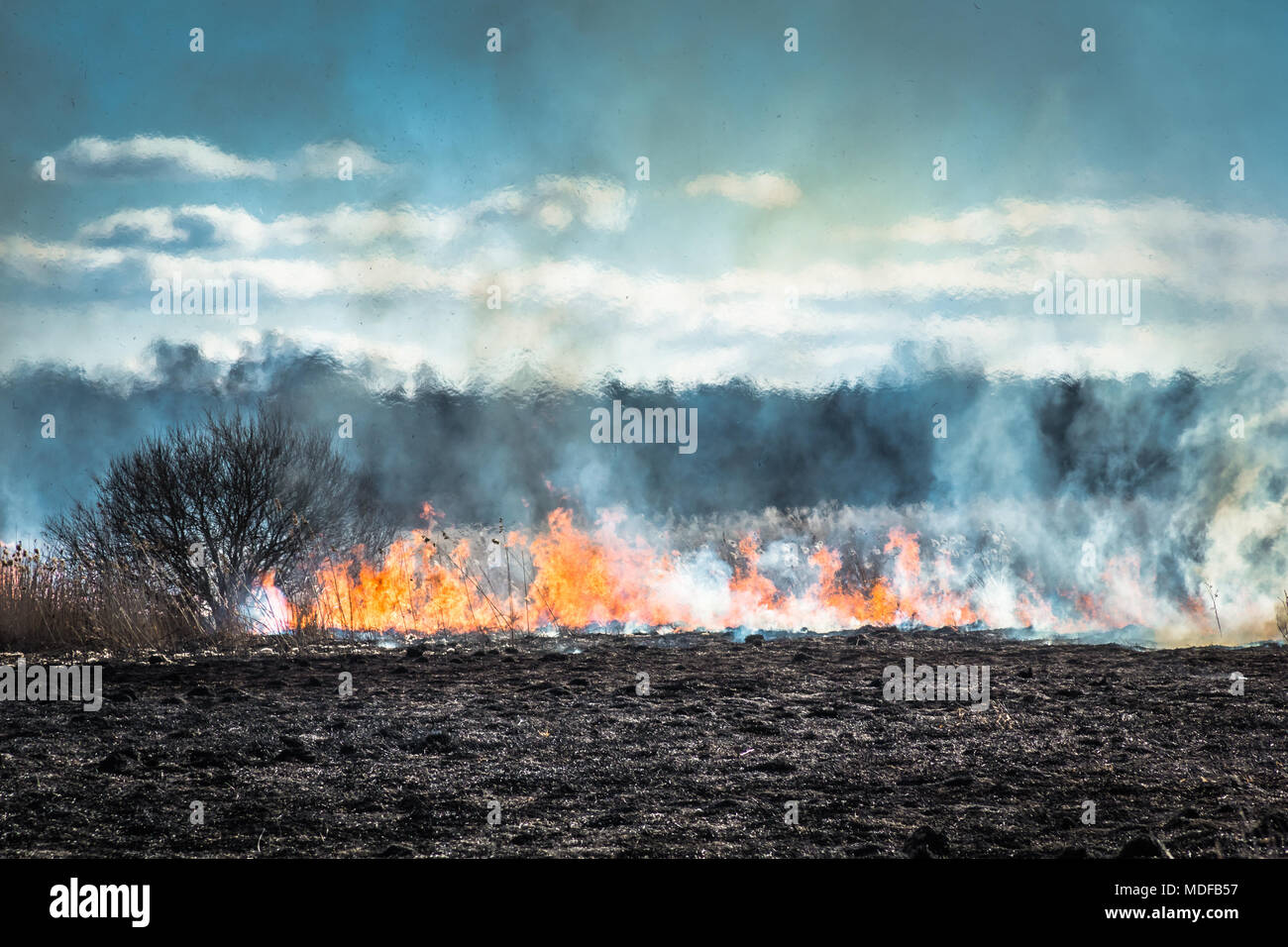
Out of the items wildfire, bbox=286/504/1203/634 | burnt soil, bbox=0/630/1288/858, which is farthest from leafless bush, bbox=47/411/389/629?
burnt soil, bbox=0/630/1288/858

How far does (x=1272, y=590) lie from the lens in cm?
1791

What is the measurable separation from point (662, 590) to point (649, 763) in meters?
11.6

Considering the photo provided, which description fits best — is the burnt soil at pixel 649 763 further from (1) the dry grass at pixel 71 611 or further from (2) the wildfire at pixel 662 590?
(2) the wildfire at pixel 662 590

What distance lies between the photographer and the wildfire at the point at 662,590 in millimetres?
18281

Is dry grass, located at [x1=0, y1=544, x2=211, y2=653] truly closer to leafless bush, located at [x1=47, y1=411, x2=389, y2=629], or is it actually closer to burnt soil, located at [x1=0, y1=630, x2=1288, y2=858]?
leafless bush, located at [x1=47, y1=411, x2=389, y2=629]

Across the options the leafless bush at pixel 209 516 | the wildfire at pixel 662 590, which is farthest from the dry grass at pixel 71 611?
the wildfire at pixel 662 590

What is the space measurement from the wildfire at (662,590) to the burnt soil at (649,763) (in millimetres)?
5329

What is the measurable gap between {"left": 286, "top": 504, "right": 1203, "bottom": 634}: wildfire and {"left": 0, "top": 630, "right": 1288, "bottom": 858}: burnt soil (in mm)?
5329

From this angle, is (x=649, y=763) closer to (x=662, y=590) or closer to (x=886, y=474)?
(x=662, y=590)

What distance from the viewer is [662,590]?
775 inches

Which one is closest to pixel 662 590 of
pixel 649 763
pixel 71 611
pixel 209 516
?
pixel 209 516
